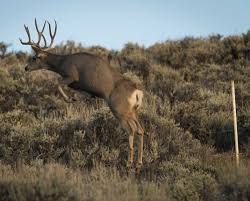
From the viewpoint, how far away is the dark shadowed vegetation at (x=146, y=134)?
7508 mm

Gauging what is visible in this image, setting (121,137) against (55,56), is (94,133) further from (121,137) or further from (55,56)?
(55,56)

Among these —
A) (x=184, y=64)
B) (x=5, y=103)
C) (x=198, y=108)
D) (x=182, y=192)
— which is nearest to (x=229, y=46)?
(x=184, y=64)

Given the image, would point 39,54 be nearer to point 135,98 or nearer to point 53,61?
point 53,61

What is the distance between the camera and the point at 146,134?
1170cm

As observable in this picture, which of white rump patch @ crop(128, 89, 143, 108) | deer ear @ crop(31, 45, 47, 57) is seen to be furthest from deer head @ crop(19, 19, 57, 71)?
white rump patch @ crop(128, 89, 143, 108)

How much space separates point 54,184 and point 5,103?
31.8 feet

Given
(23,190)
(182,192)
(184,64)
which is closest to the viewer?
(23,190)

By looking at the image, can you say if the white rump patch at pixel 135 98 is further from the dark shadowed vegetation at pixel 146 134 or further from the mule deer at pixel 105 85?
the dark shadowed vegetation at pixel 146 134

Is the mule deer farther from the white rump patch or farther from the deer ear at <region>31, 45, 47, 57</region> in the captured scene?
the deer ear at <region>31, 45, 47, 57</region>

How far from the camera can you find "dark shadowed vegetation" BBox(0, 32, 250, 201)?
7.51 m

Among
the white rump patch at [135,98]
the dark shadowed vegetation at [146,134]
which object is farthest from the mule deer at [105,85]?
the dark shadowed vegetation at [146,134]

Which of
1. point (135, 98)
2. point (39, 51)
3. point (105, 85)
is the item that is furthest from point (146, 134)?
point (39, 51)

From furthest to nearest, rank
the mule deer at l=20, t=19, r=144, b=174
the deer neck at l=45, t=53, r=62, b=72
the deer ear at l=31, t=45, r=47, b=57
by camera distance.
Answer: the deer ear at l=31, t=45, r=47, b=57
the deer neck at l=45, t=53, r=62, b=72
the mule deer at l=20, t=19, r=144, b=174

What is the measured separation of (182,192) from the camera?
7516 millimetres
